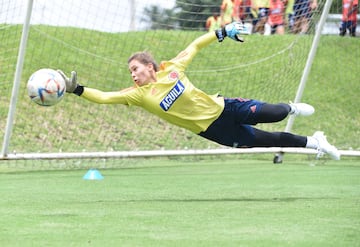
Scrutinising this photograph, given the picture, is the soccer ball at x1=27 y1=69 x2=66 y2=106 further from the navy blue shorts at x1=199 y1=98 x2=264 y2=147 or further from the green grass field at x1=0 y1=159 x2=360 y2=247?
the navy blue shorts at x1=199 y1=98 x2=264 y2=147

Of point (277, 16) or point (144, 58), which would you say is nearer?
point (144, 58)

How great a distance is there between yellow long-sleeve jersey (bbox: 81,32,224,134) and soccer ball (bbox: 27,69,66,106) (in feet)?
1.49

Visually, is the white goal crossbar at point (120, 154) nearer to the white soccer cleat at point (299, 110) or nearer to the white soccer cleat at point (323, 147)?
the white soccer cleat at point (323, 147)

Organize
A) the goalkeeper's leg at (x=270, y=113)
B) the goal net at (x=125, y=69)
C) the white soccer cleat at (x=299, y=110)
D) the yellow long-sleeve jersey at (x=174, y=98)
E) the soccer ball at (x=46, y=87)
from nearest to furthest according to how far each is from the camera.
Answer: the soccer ball at (x=46, y=87)
the yellow long-sleeve jersey at (x=174, y=98)
the goalkeeper's leg at (x=270, y=113)
the white soccer cleat at (x=299, y=110)
the goal net at (x=125, y=69)

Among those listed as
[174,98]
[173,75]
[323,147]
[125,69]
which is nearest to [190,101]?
[174,98]

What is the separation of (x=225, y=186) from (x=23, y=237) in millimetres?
4229

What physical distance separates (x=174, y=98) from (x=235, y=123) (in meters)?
0.76

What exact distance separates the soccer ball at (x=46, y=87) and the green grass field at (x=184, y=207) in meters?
1.01

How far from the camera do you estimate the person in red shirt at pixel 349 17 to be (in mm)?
15422

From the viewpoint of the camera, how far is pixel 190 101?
897cm

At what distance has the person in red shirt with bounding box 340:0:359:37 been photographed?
1542cm

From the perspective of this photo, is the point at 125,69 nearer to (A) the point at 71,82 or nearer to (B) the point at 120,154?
(B) the point at 120,154

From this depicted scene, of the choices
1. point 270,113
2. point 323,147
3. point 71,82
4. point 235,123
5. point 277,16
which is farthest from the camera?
point 277,16

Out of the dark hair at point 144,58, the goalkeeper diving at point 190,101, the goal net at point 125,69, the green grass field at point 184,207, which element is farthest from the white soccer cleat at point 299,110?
the goal net at point 125,69
